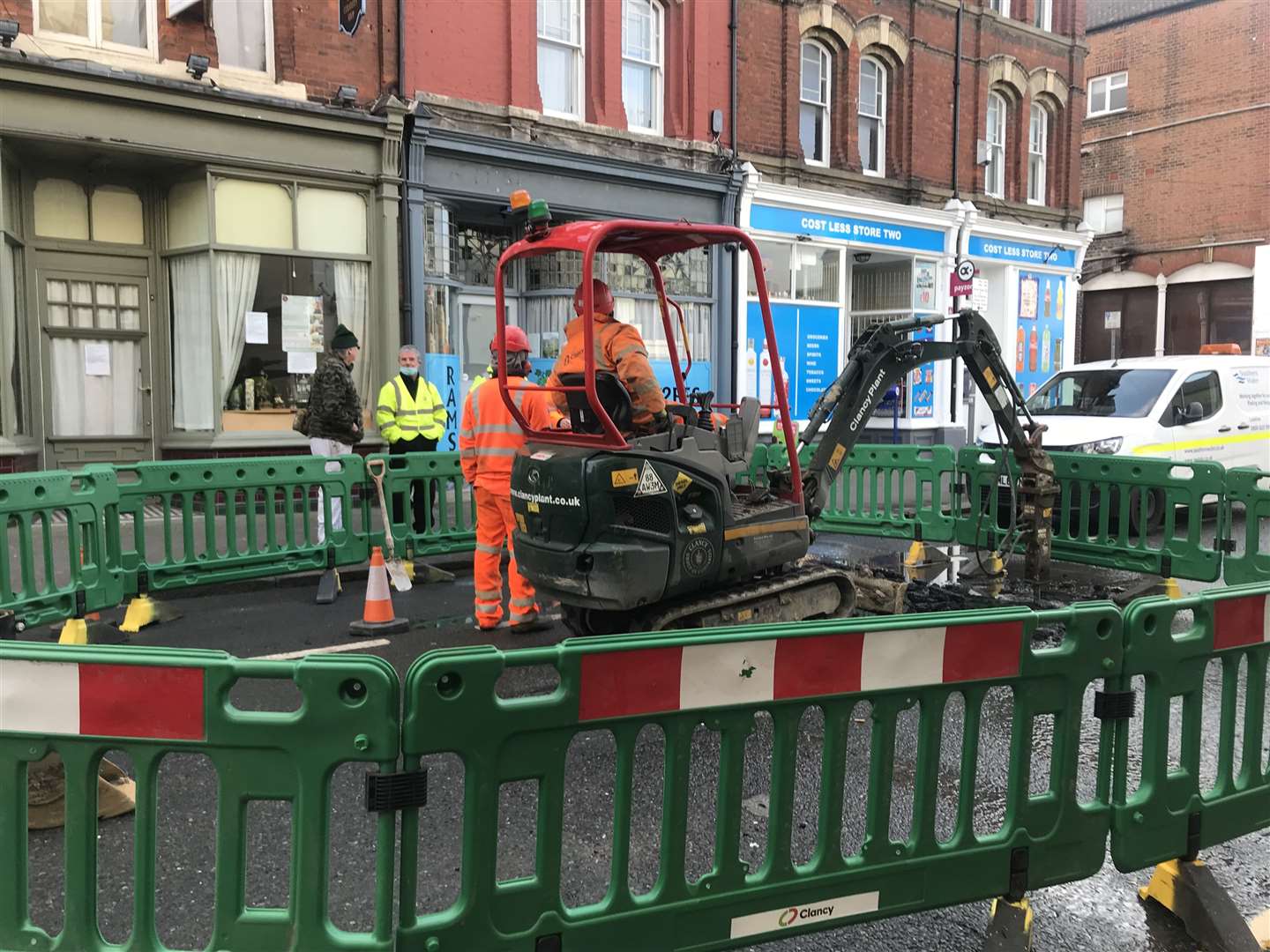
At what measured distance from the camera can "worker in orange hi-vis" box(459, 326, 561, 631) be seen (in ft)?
22.0

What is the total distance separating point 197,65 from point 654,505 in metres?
8.89

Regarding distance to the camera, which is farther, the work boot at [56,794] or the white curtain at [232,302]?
the white curtain at [232,302]

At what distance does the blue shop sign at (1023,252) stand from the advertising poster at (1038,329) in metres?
0.30

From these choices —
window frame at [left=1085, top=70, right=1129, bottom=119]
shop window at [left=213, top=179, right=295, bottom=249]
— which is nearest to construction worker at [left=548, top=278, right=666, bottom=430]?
shop window at [left=213, top=179, right=295, bottom=249]

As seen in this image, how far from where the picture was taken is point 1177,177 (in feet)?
90.7

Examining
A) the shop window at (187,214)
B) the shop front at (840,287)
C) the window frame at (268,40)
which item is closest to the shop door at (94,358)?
the shop window at (187,214)

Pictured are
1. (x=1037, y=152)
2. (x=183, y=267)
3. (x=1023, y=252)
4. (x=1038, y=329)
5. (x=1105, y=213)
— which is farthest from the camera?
(x=1105, y=213)

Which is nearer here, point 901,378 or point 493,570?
point 493,570

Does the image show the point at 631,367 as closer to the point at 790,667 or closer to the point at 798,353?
the point at 790,667

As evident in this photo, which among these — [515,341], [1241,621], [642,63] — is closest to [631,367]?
[515,341]

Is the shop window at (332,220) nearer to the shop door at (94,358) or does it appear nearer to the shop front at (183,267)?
the shop front at (183,267)

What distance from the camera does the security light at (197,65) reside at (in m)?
10.8

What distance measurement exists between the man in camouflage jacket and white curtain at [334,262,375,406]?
334cm

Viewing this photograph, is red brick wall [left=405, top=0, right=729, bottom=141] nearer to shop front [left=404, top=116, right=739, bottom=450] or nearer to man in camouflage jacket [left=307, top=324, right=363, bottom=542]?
shop front [left=404, top=116, right=739, bottom=450]
